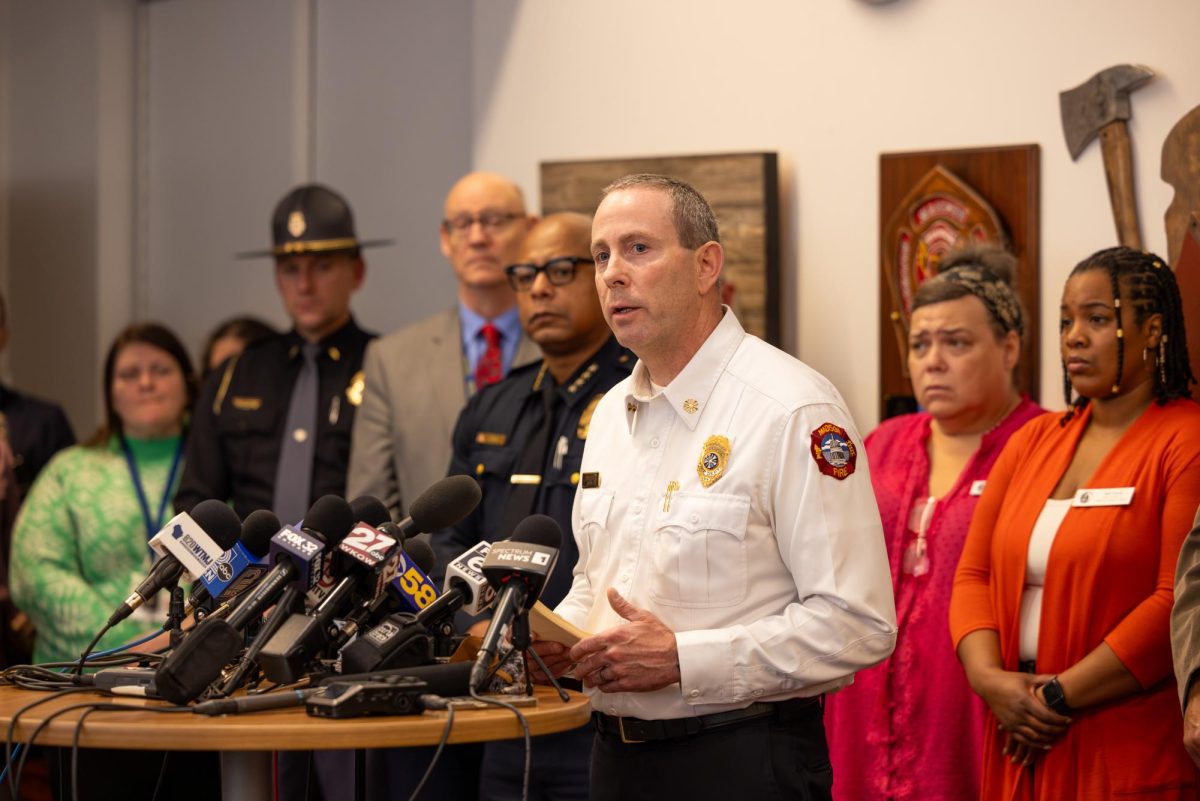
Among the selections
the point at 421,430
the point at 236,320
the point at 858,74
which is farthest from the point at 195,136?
the point at 858,74

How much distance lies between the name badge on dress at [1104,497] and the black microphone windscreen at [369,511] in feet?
4.79

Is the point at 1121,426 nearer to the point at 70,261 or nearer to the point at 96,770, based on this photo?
the point at 96,770

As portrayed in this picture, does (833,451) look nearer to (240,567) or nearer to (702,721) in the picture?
(702,721)

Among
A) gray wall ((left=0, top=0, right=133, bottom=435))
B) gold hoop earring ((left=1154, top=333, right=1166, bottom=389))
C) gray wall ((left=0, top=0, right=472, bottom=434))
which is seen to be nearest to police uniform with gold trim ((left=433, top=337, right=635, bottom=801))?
gold hoop earring ((left=1154, top=333, right=1166, bottom=389))

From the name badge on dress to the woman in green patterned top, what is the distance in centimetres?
277

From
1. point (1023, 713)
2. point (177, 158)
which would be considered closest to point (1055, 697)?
point (1023, 713)

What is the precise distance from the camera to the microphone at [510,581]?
82.8 inches

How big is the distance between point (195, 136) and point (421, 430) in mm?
2674

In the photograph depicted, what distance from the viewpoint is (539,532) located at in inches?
88.7

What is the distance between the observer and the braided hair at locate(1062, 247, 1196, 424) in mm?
3133

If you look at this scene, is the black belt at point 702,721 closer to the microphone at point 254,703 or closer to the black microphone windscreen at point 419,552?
the black microphone windscreen at point 419,552

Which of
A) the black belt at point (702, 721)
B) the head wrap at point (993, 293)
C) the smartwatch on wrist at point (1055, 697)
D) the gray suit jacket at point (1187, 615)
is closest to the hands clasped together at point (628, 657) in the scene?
the black belt at point (702, 721)

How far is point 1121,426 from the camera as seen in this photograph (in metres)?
3.18

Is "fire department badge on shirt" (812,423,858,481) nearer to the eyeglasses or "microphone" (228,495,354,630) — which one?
"microphone" (228,495,354,630)
